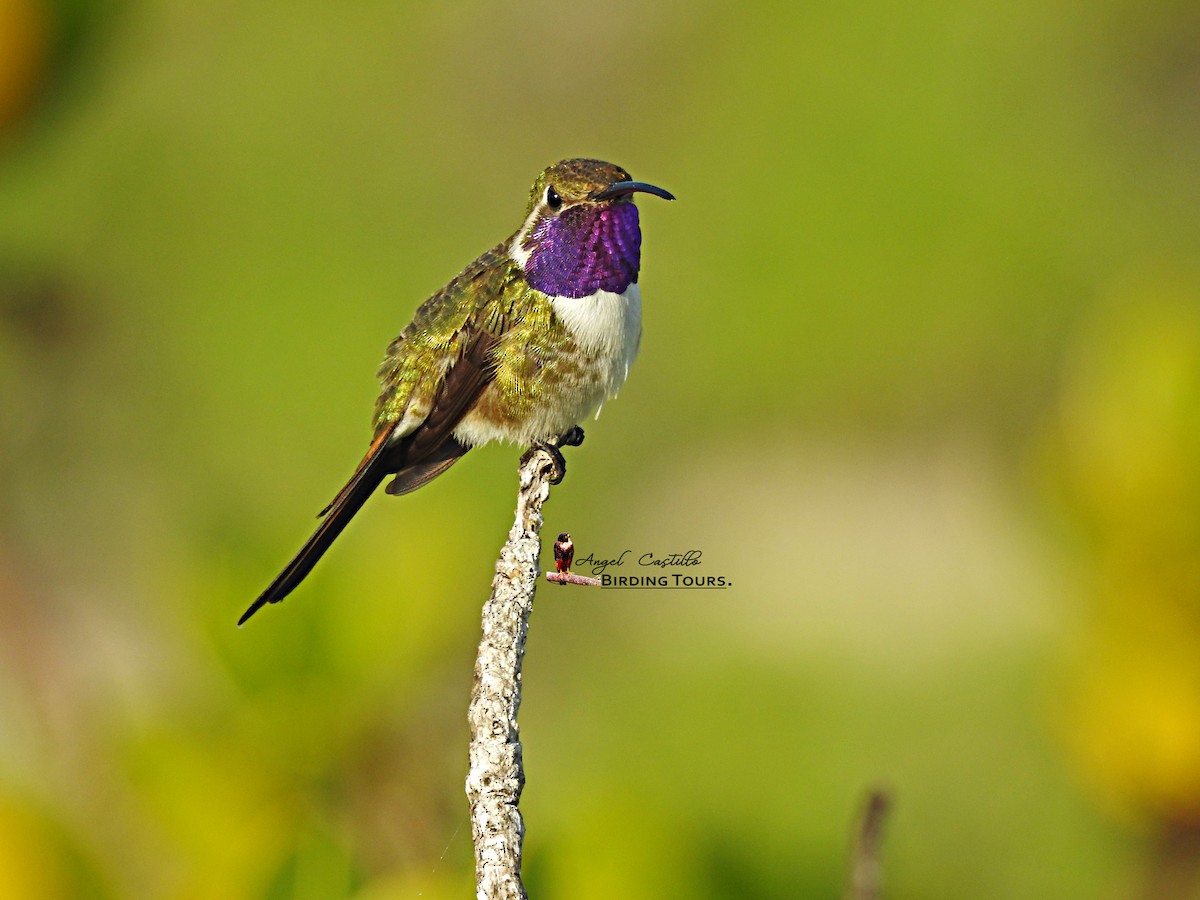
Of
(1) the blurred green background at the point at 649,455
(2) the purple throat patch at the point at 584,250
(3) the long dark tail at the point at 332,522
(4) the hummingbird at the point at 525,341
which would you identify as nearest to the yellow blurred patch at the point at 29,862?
(1) the blurred green background at the point at 649,455

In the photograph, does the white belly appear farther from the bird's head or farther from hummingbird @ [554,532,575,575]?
hummingbird @ [554,532,575,575]

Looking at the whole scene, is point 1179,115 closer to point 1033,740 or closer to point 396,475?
point 1033,740

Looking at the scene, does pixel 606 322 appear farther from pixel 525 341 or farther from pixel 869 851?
pixel 869 851

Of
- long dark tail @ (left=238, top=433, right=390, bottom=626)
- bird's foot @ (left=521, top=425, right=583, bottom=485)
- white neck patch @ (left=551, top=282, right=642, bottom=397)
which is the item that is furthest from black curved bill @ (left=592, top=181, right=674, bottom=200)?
long dark tail @ (left=238, top=433, right=390, bottom=626)

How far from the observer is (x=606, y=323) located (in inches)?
59.5

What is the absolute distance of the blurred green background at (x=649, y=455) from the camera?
1.26 metres

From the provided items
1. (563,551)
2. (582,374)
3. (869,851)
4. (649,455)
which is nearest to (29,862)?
(563,551)

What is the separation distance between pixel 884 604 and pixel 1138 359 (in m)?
3.38

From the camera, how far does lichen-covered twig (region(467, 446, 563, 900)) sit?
0.75m

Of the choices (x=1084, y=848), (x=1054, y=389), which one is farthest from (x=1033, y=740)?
(x=1054, y=389)

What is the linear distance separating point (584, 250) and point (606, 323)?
91mm

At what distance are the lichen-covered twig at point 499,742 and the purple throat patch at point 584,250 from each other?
22.8 inches

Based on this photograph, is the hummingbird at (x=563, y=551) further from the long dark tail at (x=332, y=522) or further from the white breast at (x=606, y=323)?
the white breast at (x=606, y=323)

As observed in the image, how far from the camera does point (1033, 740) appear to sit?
13.1 feet
